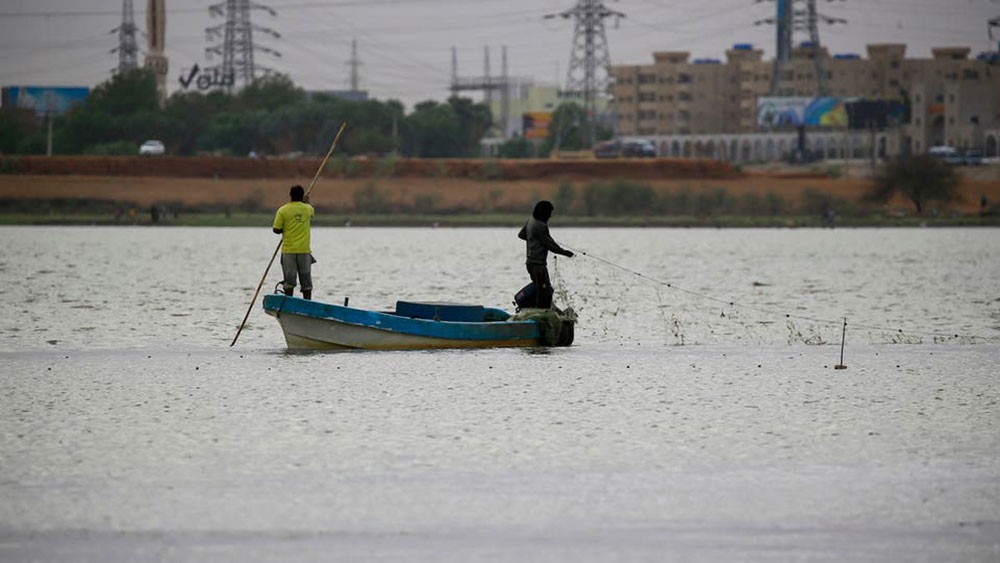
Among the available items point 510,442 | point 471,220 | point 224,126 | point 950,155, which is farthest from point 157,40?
point 510,442

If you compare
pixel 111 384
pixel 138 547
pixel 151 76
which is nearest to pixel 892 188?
pixel 151 76

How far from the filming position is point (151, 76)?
161125mm

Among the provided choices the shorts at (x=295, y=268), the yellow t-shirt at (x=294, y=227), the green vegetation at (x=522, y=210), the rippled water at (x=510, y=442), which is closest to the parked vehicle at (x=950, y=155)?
the green vegetation at (x=522, y=210)

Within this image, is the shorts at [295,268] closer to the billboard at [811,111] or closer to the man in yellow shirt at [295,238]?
the man in yellow shirt at [295,238]

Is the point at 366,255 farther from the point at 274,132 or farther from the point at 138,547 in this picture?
the point at 274,132

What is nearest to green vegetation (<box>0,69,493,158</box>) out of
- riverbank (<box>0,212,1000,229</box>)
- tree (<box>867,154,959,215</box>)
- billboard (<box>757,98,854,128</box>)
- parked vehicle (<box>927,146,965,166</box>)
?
riverbank (<box>0,212,1000,229</box>)

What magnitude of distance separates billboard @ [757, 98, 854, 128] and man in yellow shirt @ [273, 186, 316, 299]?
509 feet

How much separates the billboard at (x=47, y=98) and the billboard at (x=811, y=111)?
74.6 meters

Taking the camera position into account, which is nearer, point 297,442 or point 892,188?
point 297,442

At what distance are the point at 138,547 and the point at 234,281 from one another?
40.7 metres

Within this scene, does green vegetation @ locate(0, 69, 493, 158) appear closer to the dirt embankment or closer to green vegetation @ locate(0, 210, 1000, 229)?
the dirt embankment

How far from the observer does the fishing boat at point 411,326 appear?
963 inches

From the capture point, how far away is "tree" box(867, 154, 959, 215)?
4712 inches

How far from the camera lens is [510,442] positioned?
15781 millimetres
